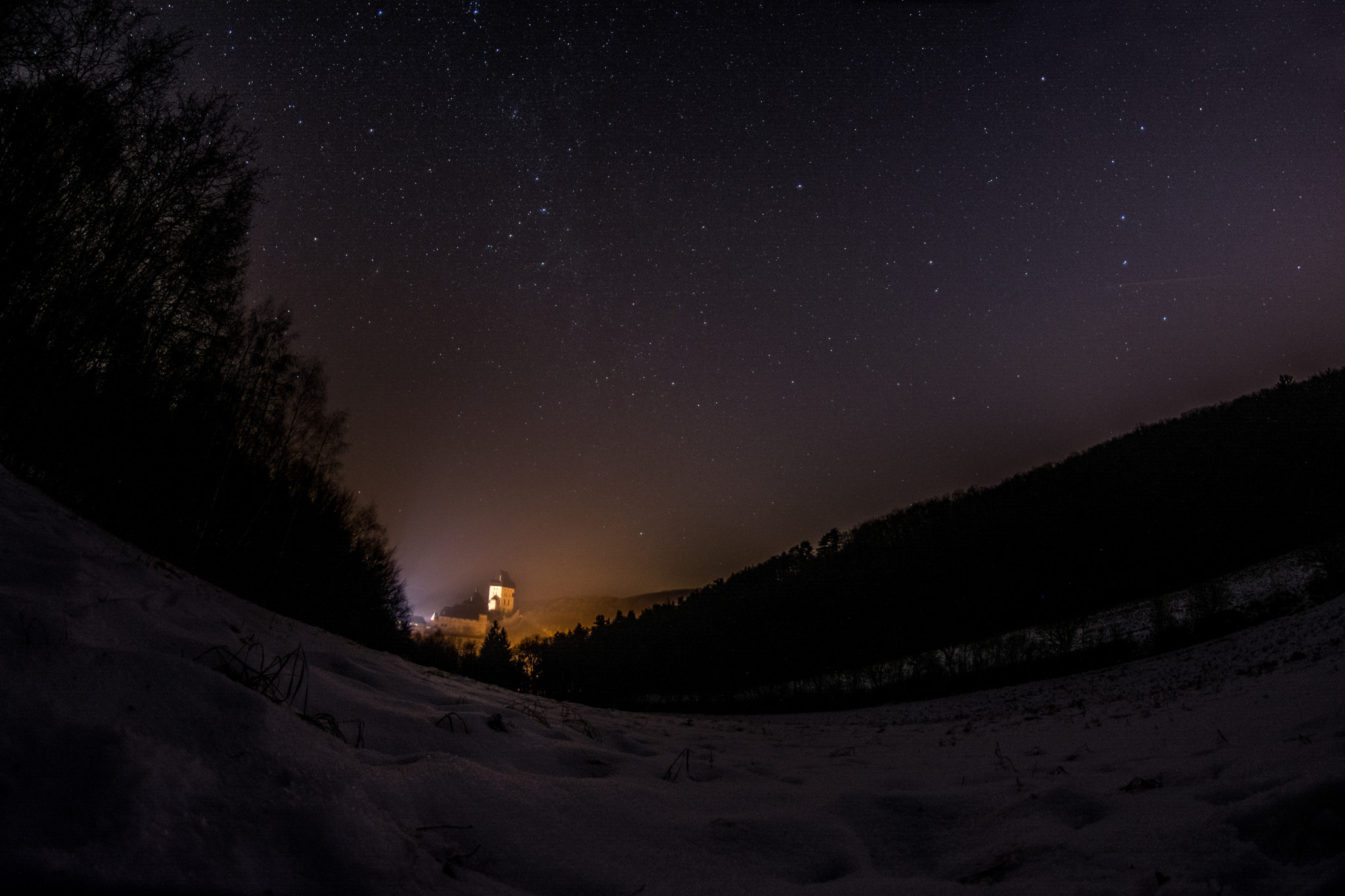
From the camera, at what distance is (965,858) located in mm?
1814

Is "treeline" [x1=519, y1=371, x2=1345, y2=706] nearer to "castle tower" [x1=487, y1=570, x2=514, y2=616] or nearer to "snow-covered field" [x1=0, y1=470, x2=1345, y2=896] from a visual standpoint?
"snow-covered field" [x1=0, y1=470, x2=1345, y2=896]

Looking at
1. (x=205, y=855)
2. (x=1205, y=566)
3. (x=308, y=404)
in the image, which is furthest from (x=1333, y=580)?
(x=308, y=404)

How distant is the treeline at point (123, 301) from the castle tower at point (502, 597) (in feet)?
512

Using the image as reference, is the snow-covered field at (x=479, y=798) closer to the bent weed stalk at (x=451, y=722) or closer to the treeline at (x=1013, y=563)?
the bent weed stalk at (x=451, y=722)

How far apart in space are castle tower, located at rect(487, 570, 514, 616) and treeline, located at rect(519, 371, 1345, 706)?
319ft

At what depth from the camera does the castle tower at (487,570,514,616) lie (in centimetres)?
15800

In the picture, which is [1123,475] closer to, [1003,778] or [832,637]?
[832,637]

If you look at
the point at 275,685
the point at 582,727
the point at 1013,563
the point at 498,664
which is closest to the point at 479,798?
the point at 275,685

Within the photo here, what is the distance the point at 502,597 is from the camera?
15988cm

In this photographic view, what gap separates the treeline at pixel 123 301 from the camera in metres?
6.77

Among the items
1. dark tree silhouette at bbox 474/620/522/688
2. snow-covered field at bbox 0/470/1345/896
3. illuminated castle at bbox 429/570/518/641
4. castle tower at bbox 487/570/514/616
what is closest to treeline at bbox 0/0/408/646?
snow-covered field at bbox 0/470/1345/896

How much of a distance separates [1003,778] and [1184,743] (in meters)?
1.20

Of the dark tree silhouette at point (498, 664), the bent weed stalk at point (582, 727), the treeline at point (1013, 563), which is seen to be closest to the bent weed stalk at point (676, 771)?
the bent weed stalk at point (582, 727)

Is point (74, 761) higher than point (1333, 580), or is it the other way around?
point (1333, 580)
